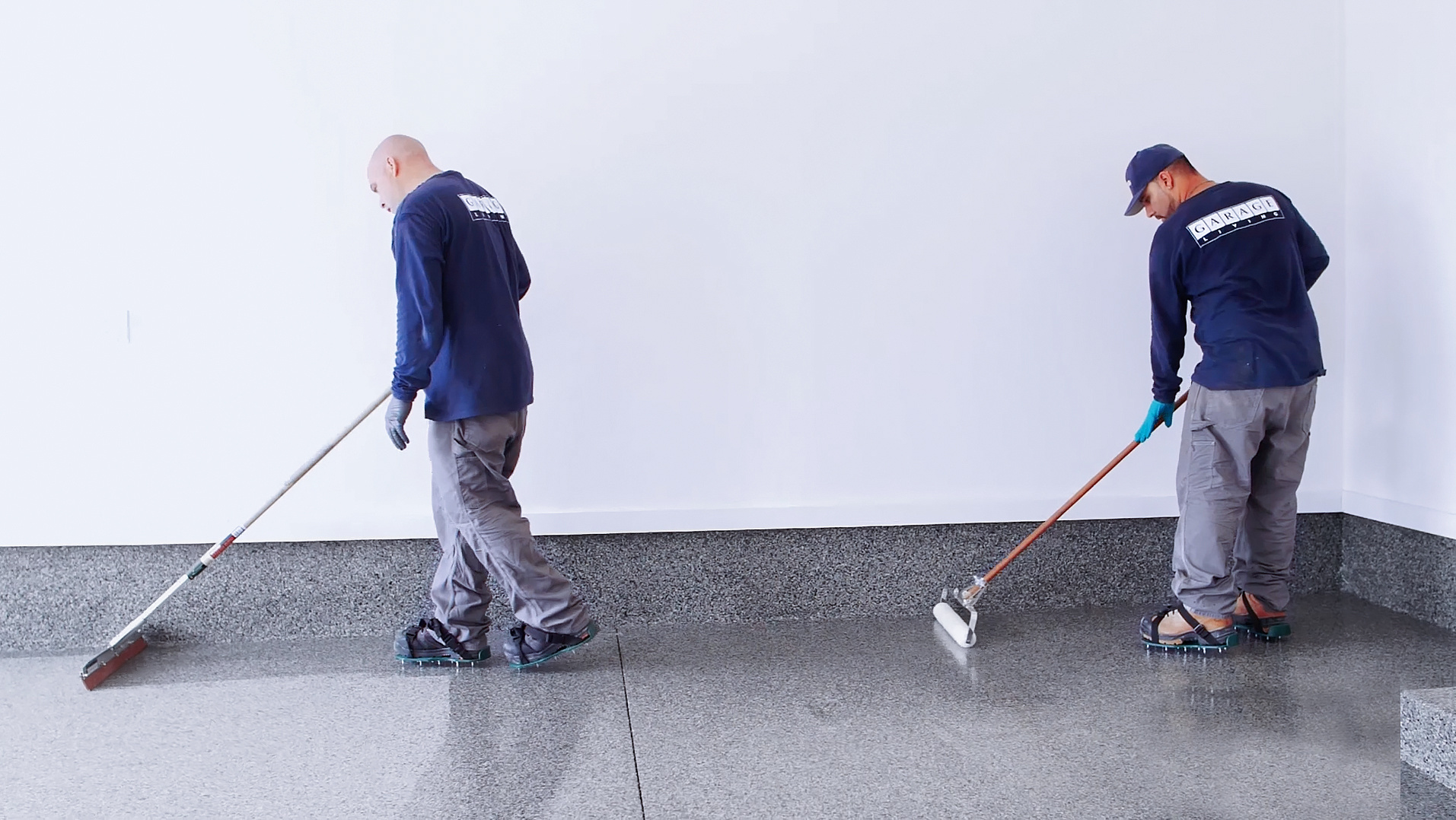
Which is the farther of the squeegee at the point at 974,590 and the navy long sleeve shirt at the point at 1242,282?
the squeegee at the point at 974,590

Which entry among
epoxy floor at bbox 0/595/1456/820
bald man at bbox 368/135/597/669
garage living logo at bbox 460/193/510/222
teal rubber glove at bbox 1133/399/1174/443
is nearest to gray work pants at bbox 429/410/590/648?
bald man at bbox 368/135/597/669

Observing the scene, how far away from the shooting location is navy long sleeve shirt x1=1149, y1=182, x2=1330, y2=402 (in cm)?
252

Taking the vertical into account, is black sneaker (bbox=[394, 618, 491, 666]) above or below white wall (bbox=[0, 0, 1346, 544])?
below

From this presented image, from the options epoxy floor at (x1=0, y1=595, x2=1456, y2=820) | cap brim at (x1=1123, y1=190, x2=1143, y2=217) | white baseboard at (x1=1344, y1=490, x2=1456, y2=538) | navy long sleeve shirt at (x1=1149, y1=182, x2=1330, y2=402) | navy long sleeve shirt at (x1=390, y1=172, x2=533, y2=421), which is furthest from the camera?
white baseboard at (x1=1344, y1=490, x2=1456, y2=538)

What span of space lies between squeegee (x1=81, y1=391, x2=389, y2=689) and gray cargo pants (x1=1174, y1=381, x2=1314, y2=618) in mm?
1925

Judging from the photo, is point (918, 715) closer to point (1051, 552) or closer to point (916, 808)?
point (916, 808)

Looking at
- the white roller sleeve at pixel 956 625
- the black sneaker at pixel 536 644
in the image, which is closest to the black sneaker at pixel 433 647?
the black sneaker at pixel 536 644

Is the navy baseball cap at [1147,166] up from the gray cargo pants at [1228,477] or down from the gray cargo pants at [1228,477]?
up

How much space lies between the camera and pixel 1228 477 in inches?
102

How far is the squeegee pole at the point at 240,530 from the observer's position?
260 centimetres

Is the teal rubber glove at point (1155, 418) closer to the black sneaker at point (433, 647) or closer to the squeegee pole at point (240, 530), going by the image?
the black sneaker at point (433, 647)

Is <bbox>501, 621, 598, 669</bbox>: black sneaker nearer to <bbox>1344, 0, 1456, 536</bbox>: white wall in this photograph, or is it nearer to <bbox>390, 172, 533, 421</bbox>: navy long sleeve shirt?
<bbox>390, 172, 533, 421</bbox>: navy long sleeve shirt

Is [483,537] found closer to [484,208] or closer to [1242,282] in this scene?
[484,208]

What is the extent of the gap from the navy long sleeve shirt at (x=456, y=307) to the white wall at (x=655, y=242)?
Answer: 34 cm
